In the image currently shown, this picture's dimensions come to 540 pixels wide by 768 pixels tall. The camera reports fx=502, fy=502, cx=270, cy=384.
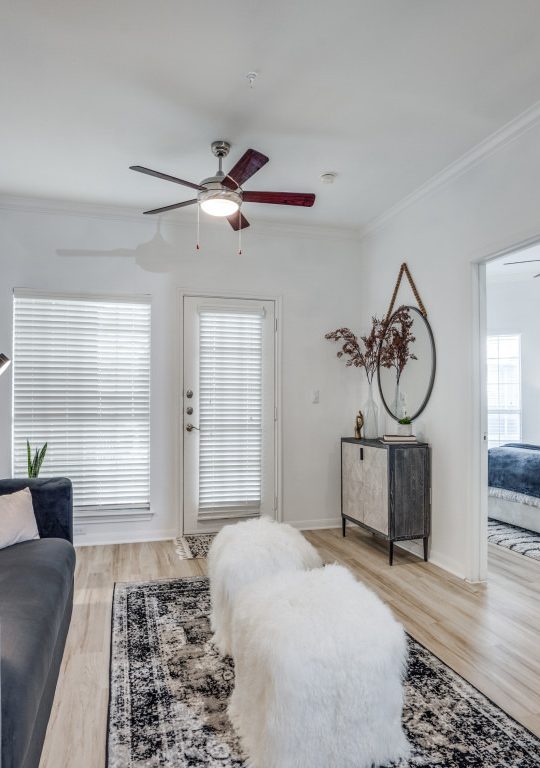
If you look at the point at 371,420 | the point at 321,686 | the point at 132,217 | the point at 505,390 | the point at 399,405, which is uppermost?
the point at 132,217

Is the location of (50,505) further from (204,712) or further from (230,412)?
(230,412)

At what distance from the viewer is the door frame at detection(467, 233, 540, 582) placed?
329 centimetres

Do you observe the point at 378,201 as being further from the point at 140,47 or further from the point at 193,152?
the point at 140,47

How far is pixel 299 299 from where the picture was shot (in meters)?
4.66

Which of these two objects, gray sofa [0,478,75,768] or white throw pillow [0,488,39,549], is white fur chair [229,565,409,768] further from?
white throw pillow [0,488,39,549]

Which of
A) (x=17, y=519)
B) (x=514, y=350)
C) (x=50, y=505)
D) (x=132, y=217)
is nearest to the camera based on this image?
(x=17, y=519)

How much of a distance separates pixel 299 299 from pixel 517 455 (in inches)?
98.0

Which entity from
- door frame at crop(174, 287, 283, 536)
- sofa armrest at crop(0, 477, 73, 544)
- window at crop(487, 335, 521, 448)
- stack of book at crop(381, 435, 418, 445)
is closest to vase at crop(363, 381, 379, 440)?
stack of book at crop(381, 435, 418, 445)

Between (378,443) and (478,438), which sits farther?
(378,443)

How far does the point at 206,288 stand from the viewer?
14.5 feet

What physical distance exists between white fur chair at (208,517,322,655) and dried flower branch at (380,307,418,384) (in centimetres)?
188

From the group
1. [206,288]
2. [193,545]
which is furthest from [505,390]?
[193,545]

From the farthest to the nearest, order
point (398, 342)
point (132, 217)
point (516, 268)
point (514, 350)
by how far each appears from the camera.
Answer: point (514, 350), point (516, 268), point (132, 217), point (398, 342)

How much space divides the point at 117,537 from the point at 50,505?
62.6 inches
